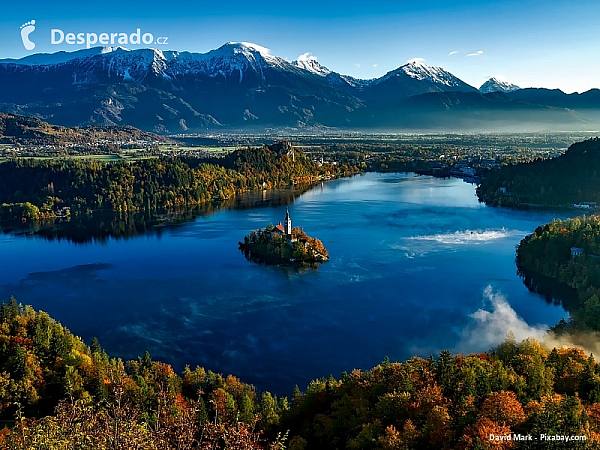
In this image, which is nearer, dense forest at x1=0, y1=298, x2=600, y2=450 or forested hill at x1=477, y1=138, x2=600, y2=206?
dense forest at x1=0, y1=298, x2=600, y2=450

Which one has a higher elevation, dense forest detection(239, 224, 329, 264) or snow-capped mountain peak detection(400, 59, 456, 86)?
snow-capped mountain peak detection(400, 59, 456, 86)

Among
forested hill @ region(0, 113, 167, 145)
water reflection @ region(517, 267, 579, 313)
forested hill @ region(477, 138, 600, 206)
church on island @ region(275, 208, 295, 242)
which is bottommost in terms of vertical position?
water reflection @ region(517, 267, 579, 313)

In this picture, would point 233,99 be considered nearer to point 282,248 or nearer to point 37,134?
point 37,134

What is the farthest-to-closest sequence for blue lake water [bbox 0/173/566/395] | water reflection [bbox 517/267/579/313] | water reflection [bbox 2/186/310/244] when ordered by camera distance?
1. water reflection [bbox 2/186/310/244]
2. water reflection [bbox 517/267/579/313]
3. blue lake water [bbox 0/173/566/395]

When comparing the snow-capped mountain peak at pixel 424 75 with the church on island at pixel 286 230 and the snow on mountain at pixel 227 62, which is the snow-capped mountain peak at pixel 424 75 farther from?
the church on island at pixel 286 230

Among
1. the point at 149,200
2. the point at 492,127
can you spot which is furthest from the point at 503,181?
the point at 492,127

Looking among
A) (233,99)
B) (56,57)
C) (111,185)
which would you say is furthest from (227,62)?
(111,185)

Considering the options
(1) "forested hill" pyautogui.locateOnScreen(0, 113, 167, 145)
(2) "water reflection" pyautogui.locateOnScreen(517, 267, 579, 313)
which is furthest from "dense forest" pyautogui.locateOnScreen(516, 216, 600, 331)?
(1) "forested hill" pyautogui.locateOnScreen(0, 113, 167, 145)

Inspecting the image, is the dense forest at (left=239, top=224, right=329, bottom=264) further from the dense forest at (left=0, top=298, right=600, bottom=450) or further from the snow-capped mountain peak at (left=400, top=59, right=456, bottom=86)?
the snow-capped mountain peak at (left=400, top=59, right=456, bottom=86)
